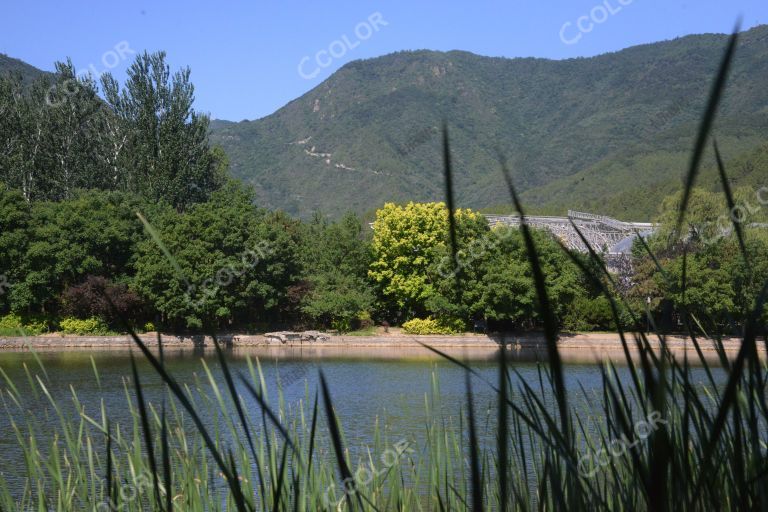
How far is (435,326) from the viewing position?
3095cm

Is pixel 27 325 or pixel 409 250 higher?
pixel 409 250

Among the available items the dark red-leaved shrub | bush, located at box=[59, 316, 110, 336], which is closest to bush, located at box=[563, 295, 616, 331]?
the dark red-leaved shrub

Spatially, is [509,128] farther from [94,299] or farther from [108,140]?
[94,299]

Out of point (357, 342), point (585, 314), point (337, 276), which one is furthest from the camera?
point (337, 276)

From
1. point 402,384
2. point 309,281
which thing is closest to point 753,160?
point 309,281

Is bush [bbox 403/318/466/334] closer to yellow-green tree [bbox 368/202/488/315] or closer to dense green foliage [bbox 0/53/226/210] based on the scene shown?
yellow-green tree [bbox 368/202/488/315]

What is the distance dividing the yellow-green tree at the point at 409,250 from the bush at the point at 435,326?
945 mm

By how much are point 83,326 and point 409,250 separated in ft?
36.7

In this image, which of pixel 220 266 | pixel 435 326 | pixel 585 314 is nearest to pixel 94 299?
pixel 220 266

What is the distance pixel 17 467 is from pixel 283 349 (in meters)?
18.2

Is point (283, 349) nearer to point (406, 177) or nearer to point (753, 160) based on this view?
point (753, 160)

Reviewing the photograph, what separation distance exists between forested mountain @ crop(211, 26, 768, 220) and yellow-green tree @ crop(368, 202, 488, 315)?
105ft

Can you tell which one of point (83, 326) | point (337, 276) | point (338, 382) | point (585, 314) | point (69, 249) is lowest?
point (338, 382)

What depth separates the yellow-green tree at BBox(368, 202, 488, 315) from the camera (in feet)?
105
